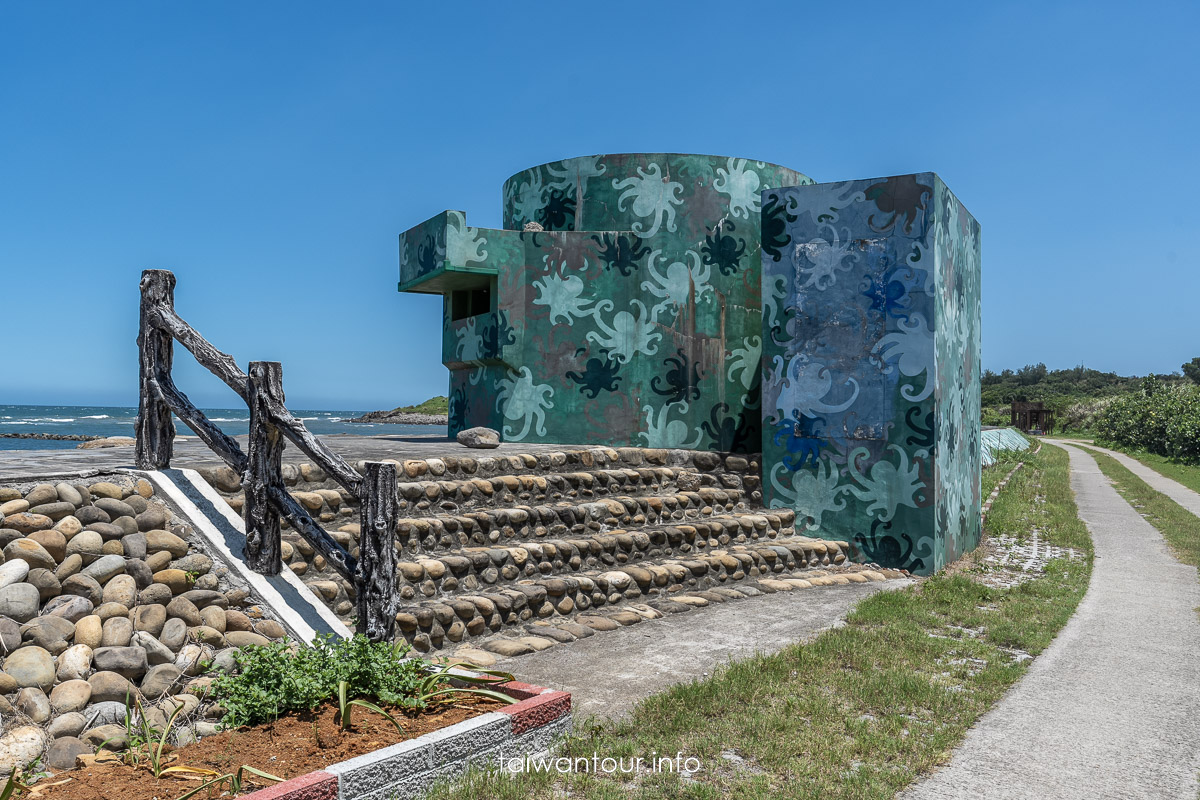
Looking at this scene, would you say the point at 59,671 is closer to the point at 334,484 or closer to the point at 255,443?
the point at 255,443

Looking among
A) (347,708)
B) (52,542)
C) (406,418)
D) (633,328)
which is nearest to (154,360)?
A: (52,542)

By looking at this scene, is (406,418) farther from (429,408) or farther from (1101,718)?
(1101,718)

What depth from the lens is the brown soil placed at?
3100 mm

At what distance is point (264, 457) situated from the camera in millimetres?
5152

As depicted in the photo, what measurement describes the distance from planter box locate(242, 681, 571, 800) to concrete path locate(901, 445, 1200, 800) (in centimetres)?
171

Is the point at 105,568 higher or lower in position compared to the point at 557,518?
higher

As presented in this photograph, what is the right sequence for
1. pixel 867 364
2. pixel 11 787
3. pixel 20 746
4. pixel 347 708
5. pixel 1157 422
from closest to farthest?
pixel 11 787, pixel 20 746, pixel 347 708, pixel 867 364, pixel 1157 422

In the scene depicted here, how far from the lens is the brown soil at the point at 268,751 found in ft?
10.2

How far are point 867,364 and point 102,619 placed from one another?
7.63 m

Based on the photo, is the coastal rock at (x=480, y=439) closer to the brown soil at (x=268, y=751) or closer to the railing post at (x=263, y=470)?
the railing post at (x=263, y=470)

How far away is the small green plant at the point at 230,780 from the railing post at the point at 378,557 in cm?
141

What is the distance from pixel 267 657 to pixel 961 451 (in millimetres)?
8801

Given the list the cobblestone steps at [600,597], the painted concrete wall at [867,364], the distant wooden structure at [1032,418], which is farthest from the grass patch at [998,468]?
the distant wooden structure at [1032,418]

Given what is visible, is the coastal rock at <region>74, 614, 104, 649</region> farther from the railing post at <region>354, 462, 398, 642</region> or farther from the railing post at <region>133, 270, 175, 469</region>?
the railing post at <region>133, 270, 175, 469</region>
